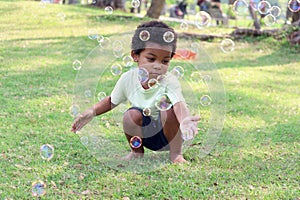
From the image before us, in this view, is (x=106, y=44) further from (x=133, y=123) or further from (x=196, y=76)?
(x=196, y=76)

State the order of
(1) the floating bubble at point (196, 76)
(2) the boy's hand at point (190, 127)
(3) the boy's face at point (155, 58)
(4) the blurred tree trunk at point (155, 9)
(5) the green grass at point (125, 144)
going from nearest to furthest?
(2) the boy's hand at point (190, 127) < (5) the green grass at point (125, 144) < (3) the boy's face at point (155, 58) < (1) the floating bubble at point (196, 76) < (4) the blurred tree trunk at point (155, 9)

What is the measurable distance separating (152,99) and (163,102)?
11 cm

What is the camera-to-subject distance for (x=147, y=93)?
3723 mm

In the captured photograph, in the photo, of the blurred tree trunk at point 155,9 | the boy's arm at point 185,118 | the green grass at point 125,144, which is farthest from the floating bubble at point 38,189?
the blurred tree trunk at point 155,9

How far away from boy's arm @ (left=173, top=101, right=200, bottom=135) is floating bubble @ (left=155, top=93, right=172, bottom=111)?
0.09 m

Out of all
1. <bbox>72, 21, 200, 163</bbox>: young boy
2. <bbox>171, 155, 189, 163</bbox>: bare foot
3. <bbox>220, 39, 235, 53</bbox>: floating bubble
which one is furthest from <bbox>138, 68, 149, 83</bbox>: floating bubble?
<bbox>220, 39, 235, 53</bbox>: floating bubble

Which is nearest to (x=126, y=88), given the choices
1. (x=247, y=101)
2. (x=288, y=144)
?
(x=288, y=144)

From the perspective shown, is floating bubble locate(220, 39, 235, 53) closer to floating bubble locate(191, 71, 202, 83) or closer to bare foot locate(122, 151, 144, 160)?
floating bubble locate(191, 71, 202, 83)

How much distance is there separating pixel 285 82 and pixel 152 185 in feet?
15.7

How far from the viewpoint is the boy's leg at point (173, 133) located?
3.63 m

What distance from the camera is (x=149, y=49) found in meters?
3.53

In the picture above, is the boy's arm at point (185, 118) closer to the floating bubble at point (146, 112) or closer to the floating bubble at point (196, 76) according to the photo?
the floating bubble at point (146, 112)

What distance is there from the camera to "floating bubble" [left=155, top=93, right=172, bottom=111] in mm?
3604

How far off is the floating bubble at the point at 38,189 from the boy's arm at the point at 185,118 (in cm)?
94
